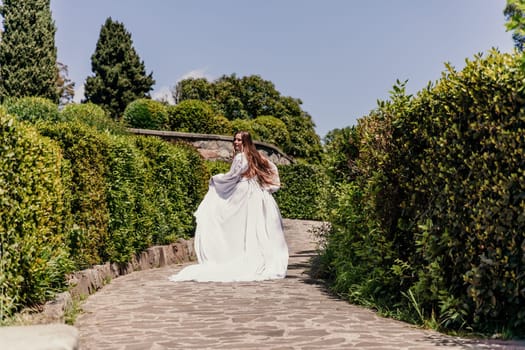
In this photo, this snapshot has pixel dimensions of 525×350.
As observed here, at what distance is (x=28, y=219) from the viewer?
645cm

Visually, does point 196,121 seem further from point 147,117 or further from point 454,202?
point 454,202

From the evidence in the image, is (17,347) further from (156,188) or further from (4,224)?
(156,188)

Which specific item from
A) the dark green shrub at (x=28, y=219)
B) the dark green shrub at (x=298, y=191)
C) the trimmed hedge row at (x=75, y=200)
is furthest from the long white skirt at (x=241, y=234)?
the dark green shrub at (x=298, y=191)

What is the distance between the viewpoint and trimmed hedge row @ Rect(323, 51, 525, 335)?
5414mm

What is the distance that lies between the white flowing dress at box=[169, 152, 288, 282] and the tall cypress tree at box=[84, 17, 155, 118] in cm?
3249

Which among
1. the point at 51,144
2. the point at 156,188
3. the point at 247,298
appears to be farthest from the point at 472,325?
the point at 156,188

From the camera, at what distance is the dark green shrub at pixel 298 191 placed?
80.3 ft

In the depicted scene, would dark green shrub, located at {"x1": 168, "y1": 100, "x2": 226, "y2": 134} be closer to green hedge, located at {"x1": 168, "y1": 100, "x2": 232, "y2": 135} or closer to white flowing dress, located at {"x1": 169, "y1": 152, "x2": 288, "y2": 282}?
green hedge, located at {"x1": 168, "y1": 100, "x2": 232, "y2": 135}

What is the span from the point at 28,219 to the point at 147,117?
1817 cm

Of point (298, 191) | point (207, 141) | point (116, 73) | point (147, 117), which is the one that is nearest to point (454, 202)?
point (207, 141)

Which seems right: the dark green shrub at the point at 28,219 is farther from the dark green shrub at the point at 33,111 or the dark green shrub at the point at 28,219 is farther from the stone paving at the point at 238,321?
the dark green shrub at the point at 33,111

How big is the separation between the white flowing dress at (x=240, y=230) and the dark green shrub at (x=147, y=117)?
1374cm

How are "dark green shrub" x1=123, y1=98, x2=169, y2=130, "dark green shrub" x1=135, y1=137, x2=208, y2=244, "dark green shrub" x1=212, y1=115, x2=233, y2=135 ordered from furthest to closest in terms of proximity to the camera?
1. "dark green shrub" x1=123, y1=98, x2=169, y2=130
2. "dark green shrub" x1=212, y1=115, x2=233, y2=135
3. "dark green shrub" x1=135, y1=137, x2=208, y2=244

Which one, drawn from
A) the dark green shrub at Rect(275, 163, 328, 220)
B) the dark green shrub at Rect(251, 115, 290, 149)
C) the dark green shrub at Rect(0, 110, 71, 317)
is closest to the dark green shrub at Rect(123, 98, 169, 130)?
the dark green shrub at Rect(275, 163, 328, 220)
